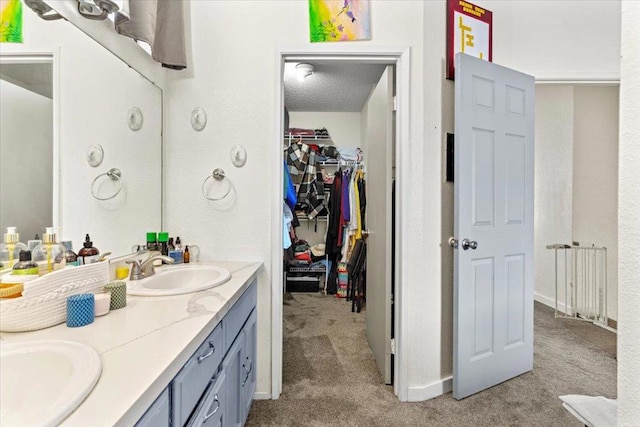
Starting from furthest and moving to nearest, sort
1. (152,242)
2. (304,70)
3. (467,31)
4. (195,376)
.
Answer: (304,70), (467,31), (152,242), (195,376)

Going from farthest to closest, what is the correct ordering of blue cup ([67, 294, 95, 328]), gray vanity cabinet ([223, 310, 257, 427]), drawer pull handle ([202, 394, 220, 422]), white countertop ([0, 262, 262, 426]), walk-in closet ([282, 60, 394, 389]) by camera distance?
walk-in closet ([282, 60, 394, 389]) < gray vanity cabinet ([223, 310, 257, 427]) < drawer pull handle ([202, 394, 220, 422]) < blue cup ([67, 294, 95, 328]) < white countertop ([0, 262, 262, 426])

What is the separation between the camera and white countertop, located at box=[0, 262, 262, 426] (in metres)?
0.52

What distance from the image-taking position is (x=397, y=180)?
1798 mm

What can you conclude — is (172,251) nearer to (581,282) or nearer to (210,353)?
(210,353)

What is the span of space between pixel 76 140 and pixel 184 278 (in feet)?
2.48

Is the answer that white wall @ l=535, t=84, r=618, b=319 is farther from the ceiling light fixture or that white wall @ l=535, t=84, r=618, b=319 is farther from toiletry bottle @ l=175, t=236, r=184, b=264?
toiletry bottle @ l=175, t=236, r=184, b=264

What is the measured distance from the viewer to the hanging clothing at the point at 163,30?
1.47m

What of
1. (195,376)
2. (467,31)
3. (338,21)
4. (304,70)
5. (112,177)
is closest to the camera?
(195,376)

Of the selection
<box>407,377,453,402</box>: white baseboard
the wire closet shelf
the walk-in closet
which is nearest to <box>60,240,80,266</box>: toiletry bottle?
the walk-in closet

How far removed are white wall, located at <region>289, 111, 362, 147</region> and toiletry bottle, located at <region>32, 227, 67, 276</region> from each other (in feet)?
11.7

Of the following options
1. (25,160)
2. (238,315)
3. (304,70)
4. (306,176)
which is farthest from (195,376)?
(306,176)

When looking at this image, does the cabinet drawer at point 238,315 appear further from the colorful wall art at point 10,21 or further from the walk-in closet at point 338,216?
the colorful wall art at point 10,21

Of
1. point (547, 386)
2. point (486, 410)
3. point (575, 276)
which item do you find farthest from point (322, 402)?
point (575, 276)

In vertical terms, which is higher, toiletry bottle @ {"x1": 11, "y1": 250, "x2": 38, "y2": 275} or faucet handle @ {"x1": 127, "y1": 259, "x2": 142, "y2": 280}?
toiletry bottle @ {"x1": 11, "y1": 250, "x2": 38, "y2": 275}
